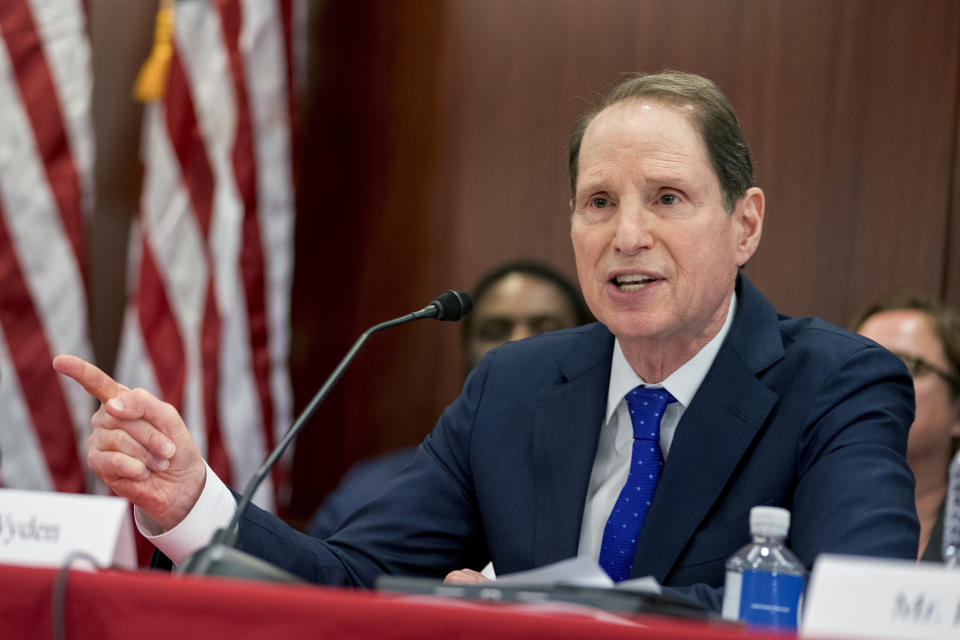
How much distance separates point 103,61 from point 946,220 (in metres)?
2.48

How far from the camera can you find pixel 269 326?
381 centimetres

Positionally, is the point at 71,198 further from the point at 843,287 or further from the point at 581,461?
the point at 843,287

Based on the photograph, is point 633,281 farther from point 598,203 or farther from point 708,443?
point 708,443

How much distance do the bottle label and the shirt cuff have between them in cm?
76

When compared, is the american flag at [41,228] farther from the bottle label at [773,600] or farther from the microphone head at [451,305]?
the bottle label at [773,600]

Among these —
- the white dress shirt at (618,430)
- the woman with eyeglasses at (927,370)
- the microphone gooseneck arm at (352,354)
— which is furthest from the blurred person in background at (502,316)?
the microphone gooseneck arm at (352,354)

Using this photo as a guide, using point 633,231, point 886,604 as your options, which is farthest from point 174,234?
point 886,604

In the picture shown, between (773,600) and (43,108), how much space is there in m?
2.56

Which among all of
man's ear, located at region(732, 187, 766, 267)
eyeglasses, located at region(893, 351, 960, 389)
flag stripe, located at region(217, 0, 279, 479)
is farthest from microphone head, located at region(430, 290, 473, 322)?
flag stripe, located at region(217, 0, 279, 479)

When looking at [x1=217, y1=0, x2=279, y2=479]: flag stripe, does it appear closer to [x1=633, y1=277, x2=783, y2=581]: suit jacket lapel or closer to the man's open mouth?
the man's open mouth

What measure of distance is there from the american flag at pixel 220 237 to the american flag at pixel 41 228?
202mm

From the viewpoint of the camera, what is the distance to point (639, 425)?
75.4 inches

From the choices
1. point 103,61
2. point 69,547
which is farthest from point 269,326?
point 69,547

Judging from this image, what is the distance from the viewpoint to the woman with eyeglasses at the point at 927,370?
10.0 ft
